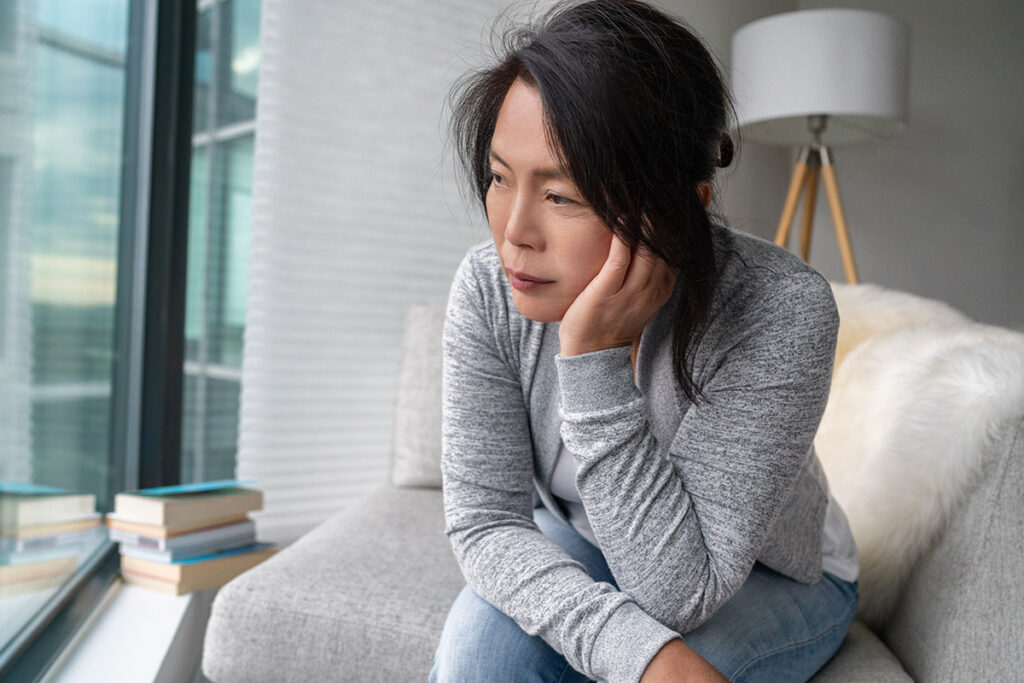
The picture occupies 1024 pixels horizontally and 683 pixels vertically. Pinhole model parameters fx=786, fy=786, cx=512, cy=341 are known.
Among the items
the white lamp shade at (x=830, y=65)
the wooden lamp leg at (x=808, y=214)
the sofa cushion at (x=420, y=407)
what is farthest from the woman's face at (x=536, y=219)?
the wooden lamp leg at (x=808, y=214)

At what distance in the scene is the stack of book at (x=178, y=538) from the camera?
1428mm

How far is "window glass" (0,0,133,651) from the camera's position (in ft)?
3.88

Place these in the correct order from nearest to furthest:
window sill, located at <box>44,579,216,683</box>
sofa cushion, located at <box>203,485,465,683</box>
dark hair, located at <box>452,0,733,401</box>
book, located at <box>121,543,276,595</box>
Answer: dark hair, located at <box>452,0,733,401</box> → sofa cushion, located at <box>203,485,465,683</box> → window sill, located at <box>44,579,216,683</box> → book, located at <box>121,543,276,595</box>

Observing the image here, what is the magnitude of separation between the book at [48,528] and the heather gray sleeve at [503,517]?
72 centimetres

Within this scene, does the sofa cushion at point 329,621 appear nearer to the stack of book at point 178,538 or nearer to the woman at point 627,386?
the woman at point 627,386

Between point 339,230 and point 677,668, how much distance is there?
60.9 inches

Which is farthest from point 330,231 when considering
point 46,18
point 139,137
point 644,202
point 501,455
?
point 644,202

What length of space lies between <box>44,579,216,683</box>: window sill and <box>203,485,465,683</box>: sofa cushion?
153 millimetres

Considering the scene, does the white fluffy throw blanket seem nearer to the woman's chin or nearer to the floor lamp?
the woman's chin

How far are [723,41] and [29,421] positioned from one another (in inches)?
96.7

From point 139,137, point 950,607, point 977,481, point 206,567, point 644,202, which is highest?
point 139,137

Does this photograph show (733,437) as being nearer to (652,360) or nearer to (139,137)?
(652,360)

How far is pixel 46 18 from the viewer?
1.31 meters

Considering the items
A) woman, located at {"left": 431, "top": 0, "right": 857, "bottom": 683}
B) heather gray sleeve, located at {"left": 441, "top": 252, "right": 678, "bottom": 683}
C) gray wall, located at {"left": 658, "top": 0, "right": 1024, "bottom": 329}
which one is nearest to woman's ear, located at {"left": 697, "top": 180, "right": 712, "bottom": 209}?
woman, located at {"left": 431, "top": 0, "right": 857, "bottom": 683}
